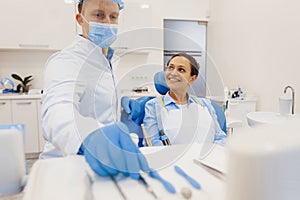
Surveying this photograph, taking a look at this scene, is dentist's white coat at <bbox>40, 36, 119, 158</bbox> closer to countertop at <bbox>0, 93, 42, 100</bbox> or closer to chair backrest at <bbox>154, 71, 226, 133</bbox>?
chair backrest at <bbox>154, 71, 226, 133</bbox>

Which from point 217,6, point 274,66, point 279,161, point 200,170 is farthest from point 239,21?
point 279,161

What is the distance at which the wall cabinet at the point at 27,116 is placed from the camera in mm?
3148

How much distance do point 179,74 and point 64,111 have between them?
815 millimetres

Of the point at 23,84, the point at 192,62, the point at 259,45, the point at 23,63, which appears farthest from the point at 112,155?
the point at 23,63

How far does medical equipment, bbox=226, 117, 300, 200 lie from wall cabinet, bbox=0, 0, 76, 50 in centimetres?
343

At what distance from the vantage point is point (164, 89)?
4.46 ft

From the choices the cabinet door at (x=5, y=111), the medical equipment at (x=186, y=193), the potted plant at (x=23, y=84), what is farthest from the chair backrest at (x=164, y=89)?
the potted plant at (x=23, y=84)

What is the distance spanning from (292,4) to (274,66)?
663 millimetres

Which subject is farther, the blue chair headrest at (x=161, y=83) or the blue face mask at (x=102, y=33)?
the blue chair headrest at (x=161, y=83)

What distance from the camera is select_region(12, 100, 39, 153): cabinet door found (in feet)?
10.4

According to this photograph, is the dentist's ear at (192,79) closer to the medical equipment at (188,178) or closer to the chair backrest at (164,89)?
the chair backrest at (164,89)

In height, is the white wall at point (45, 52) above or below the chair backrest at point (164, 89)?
above

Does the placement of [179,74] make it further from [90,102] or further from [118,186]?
[118,186]

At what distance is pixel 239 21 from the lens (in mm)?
3375
